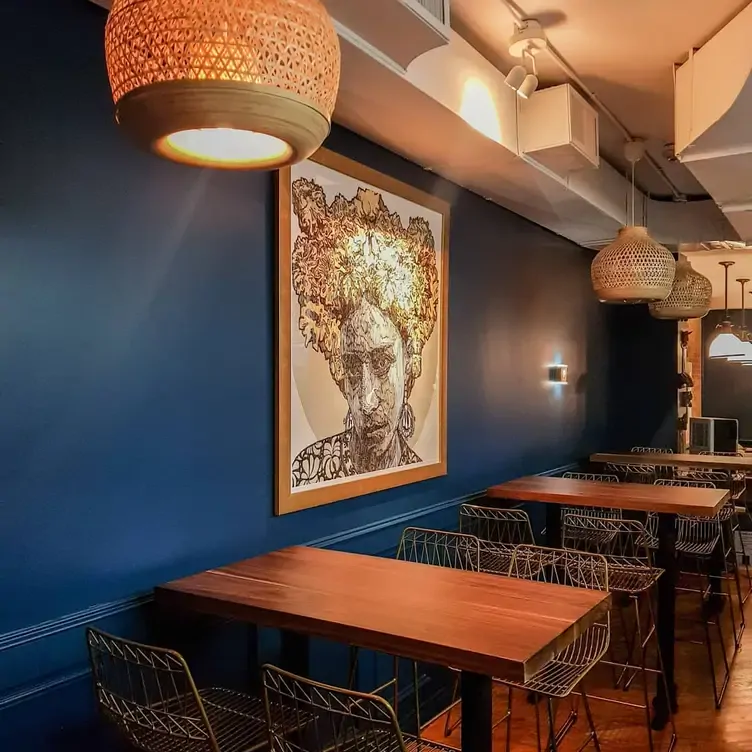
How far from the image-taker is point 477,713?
1.80 meters

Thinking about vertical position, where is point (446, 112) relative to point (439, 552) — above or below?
above

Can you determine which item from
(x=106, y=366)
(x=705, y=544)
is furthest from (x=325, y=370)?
(x=705, y=544)

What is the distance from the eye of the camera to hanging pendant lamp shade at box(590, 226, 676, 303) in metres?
3.52

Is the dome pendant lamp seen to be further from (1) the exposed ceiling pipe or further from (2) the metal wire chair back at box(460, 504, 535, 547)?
(2) the metal wire chair back at box(460, 504, 535, 547)

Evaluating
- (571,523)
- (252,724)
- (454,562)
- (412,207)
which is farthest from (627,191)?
(252,724)

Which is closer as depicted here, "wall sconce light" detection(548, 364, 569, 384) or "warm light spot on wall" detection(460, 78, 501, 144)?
"warm light spot on wall" detection(460, 78, 501, 144)

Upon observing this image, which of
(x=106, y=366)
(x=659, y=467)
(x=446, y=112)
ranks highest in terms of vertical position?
(x=446, y=112)

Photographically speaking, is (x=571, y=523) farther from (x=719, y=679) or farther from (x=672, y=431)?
(x=672, y=431)

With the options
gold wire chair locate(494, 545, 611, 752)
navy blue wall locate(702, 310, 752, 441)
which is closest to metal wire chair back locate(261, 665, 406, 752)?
gold wire chair locate(494, 545, 611, 752)

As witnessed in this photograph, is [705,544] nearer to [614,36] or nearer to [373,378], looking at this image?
[373,378]

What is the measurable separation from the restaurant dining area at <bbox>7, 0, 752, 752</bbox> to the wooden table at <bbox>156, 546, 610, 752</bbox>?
11 millimetres

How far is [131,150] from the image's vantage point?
2213 mm

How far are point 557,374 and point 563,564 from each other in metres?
2.22

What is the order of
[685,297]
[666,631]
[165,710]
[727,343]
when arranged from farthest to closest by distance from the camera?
[727,343] < [685,297] < [666,631] < [165,710]
